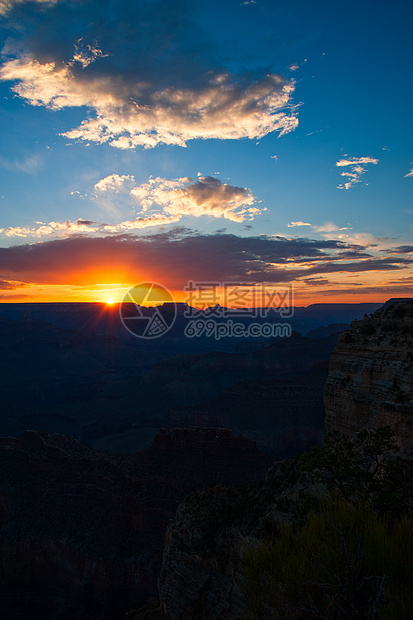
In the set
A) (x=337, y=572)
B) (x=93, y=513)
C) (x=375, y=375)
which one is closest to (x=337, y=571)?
(x=337, y=572)

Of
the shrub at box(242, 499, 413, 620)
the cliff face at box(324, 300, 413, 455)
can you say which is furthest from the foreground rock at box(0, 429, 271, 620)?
the shrub at box(242, 499, 413, 620)

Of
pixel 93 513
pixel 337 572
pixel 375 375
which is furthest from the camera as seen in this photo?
pixel 93 513

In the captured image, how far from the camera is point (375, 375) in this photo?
60.2 ft

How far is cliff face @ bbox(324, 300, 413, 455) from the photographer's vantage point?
52.2ft

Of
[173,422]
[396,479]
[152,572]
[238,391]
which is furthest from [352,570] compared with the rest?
[173,422]

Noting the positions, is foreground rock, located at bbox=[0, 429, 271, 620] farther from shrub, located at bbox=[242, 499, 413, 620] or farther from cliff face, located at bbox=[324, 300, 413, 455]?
shrub, located at bbox=[242, 499, 413, 620]

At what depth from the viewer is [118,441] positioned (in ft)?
207

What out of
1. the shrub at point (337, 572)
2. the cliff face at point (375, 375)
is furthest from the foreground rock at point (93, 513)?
the shrub at point (337, 572)

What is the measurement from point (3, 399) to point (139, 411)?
37.9m

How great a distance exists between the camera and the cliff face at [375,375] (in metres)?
15.9

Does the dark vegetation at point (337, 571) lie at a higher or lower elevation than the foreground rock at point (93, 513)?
higher

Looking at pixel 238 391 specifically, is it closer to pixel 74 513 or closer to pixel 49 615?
pixel 74 513

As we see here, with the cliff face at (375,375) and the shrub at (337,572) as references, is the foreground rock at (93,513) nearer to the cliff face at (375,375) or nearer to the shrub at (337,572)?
the cliff face at (375,375)

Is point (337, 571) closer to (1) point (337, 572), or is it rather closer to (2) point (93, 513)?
(1) point (337, 572)
